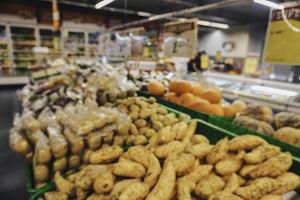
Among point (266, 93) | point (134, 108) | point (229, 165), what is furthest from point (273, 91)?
point (229, 165)

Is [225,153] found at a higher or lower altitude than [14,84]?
higher

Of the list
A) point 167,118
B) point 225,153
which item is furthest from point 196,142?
point 167,118

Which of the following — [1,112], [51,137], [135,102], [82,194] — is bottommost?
[1,112]

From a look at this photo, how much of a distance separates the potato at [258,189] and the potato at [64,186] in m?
0.78

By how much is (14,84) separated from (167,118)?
9.73 m

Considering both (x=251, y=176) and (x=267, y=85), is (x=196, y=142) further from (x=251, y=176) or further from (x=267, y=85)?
(x=267, y=85)

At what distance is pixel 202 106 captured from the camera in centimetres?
181

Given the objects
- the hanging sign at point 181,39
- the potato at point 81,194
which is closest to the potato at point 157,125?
the potato at point 81,194

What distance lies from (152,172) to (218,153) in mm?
337

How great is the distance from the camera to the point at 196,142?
4.22 feet

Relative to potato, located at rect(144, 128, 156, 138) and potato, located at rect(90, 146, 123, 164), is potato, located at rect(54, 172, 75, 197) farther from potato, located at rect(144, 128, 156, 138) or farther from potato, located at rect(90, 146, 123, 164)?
potato, located at rect(144, 128, 156, 138)

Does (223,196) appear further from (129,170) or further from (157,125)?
(157,125)

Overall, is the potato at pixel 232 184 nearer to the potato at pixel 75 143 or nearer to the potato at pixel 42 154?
the potato at pixel 75 143

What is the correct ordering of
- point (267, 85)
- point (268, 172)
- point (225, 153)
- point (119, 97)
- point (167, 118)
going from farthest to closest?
point (267, 85) → point (119, 97) → point (167, 118) → point (225, 153) → point (268, 172)
